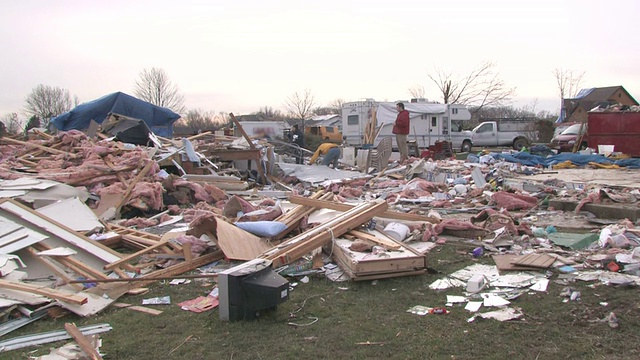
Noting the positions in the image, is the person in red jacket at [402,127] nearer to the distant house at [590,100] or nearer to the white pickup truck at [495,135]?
the white pickup truck at [495,135]

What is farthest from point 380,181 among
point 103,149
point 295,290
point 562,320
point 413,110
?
point 413,110

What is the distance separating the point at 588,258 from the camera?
17.0ft

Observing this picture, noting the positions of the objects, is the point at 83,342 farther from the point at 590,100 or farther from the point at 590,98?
the point at 590,98

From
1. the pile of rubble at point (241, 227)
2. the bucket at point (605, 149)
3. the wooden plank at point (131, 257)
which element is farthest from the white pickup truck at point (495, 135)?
the wooden plank at point (131, 257)

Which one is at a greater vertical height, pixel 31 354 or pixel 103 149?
pixel 103 149

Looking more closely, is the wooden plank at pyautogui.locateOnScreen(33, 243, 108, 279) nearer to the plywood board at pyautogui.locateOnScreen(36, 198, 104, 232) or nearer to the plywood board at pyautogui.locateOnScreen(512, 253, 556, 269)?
the plywood board at pyautogui.locateOnScreen(36, 198, 104, 232)

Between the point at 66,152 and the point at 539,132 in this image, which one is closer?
the point at 66,152

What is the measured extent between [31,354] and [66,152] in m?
9.40

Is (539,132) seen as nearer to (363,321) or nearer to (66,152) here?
(66,152)

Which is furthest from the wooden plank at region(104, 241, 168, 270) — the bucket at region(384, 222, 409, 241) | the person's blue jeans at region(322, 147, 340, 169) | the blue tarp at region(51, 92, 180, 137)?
the blue tarp at region(51, 92, 180, 137)

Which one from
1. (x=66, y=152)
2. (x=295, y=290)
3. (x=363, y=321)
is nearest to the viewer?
(x=363, y=321)

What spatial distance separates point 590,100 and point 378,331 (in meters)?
39.1

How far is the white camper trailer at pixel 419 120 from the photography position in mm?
25734

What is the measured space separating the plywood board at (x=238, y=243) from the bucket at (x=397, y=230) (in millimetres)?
1470
